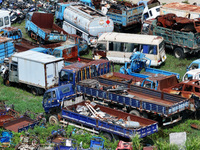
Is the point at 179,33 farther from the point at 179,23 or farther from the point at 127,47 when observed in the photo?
the point at 127,47

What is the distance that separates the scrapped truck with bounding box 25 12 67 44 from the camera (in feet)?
99.3

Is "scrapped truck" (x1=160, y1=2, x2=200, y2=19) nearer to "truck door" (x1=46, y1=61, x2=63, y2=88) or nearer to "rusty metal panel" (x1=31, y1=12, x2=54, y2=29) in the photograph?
"rusty metal panel" (x1=31, y1=12, x2=54, y2=29)

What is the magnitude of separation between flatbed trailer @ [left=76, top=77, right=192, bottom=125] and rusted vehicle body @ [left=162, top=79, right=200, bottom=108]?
0.58m

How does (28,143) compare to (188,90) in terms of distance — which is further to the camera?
(188,90)

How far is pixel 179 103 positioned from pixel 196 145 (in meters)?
3.79

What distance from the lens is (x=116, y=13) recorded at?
108ft

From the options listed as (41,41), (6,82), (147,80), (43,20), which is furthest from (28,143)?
(43,20)

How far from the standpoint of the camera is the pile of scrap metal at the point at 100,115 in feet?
56.1

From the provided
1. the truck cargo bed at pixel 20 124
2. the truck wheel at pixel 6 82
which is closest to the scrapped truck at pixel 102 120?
the truck cargo bed at pixel 20 124

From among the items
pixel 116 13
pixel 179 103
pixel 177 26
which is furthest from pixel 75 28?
pixel 179 103

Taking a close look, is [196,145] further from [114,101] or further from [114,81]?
[114,81]

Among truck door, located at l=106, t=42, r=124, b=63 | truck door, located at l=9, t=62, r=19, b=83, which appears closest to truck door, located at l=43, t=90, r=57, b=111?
truck door, located at l=9, t=62, r=19, b=83

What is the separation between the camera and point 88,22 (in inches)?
1180

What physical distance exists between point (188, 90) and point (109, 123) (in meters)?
5.22
